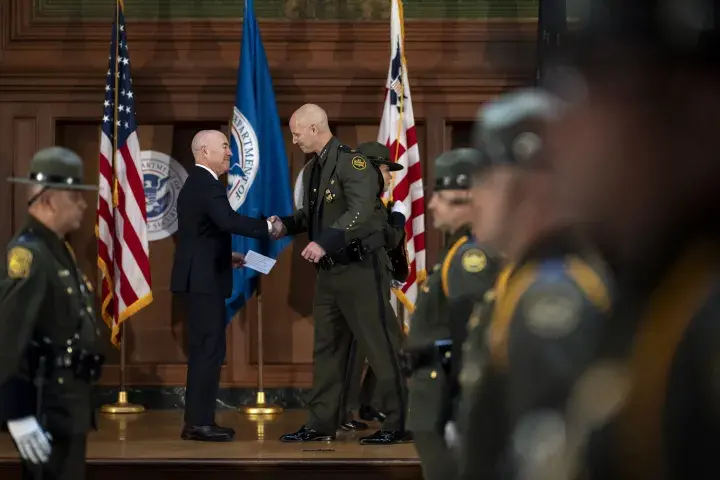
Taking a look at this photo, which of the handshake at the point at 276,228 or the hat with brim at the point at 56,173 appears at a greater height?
the hat with brim at the point at 56,173

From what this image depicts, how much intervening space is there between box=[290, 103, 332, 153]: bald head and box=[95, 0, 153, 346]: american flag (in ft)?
5.10

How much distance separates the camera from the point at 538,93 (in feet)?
3.52

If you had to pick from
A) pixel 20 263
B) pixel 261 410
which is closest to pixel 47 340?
pixel 20 263

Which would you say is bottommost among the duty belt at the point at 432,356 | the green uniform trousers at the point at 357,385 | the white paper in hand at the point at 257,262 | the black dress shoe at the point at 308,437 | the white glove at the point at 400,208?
the black dress shoe at the point at 308,437

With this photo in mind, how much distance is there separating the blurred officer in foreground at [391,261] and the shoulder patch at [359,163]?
0.59 feet

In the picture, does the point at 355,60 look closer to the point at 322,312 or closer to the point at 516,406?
the point at 322,312

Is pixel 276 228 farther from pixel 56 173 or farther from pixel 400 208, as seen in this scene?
pixel 56 173

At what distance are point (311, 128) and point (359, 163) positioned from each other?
12.8 inches

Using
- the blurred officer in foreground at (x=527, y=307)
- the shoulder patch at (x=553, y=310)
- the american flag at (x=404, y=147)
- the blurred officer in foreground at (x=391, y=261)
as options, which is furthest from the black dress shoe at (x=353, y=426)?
the shoulder patch at (x=553, y=310)

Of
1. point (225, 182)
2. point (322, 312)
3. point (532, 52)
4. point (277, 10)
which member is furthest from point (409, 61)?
point (532, 52)

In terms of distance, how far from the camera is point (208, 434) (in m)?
5.58

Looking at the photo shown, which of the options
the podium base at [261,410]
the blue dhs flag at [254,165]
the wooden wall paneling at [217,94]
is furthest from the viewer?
the wooden wall paneling at [217,94]

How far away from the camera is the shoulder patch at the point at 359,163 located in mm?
5469

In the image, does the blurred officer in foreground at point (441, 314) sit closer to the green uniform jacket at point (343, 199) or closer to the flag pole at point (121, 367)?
the green uniform jacket at point (343, 199)
